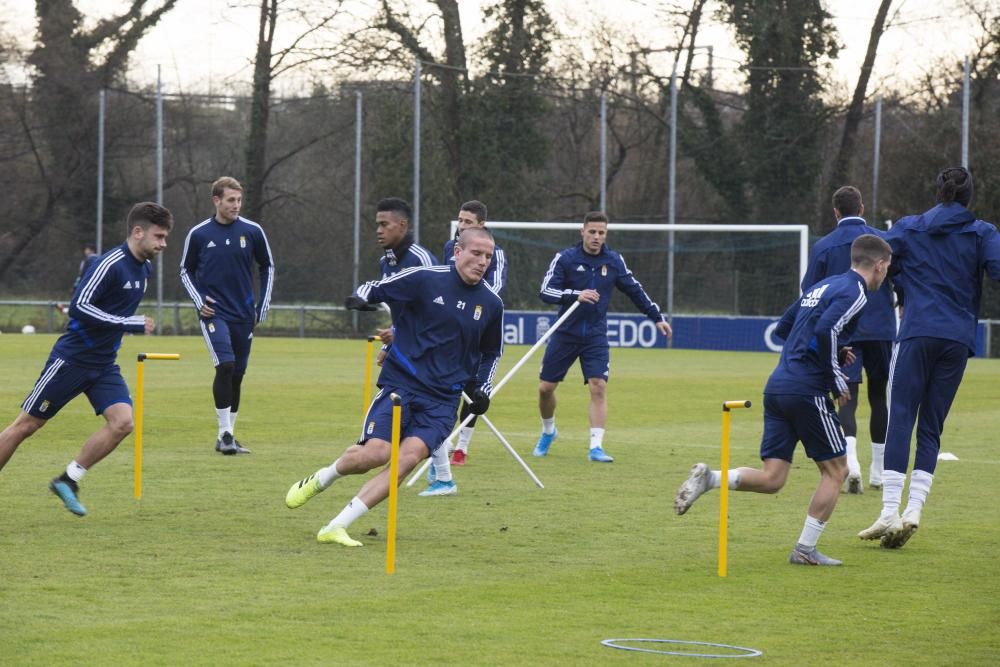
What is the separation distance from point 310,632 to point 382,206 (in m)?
4.64

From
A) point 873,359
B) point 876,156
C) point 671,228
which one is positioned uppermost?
point 876,156

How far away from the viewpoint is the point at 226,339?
13.6 metres

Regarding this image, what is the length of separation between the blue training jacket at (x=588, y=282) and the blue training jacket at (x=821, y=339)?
5.46m

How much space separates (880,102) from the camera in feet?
128

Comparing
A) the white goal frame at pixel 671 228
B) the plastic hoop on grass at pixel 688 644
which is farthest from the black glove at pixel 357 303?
the white goal frame at pixel 671 228

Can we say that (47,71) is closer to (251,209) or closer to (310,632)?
(251,209)

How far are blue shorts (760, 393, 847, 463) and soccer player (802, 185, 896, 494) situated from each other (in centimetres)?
231

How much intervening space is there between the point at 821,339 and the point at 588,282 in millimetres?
5968

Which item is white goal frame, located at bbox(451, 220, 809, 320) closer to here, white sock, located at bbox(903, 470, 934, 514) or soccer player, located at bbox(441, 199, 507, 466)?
soccer player, located at bbox(441, 199, 507, 466)

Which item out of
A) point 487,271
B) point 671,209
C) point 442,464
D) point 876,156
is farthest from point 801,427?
point 876,156

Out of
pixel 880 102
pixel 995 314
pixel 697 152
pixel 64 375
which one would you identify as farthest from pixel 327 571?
pixel 697 152

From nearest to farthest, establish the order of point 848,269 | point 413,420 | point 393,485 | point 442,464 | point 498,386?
1. point 393,485
2. point 413,420
3. point 848,269
4. point 442,464
5. point 498,386

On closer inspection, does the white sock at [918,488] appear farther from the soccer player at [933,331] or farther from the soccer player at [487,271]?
the soccer player at [487,271]

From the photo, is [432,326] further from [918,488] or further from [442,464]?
[918,488]
